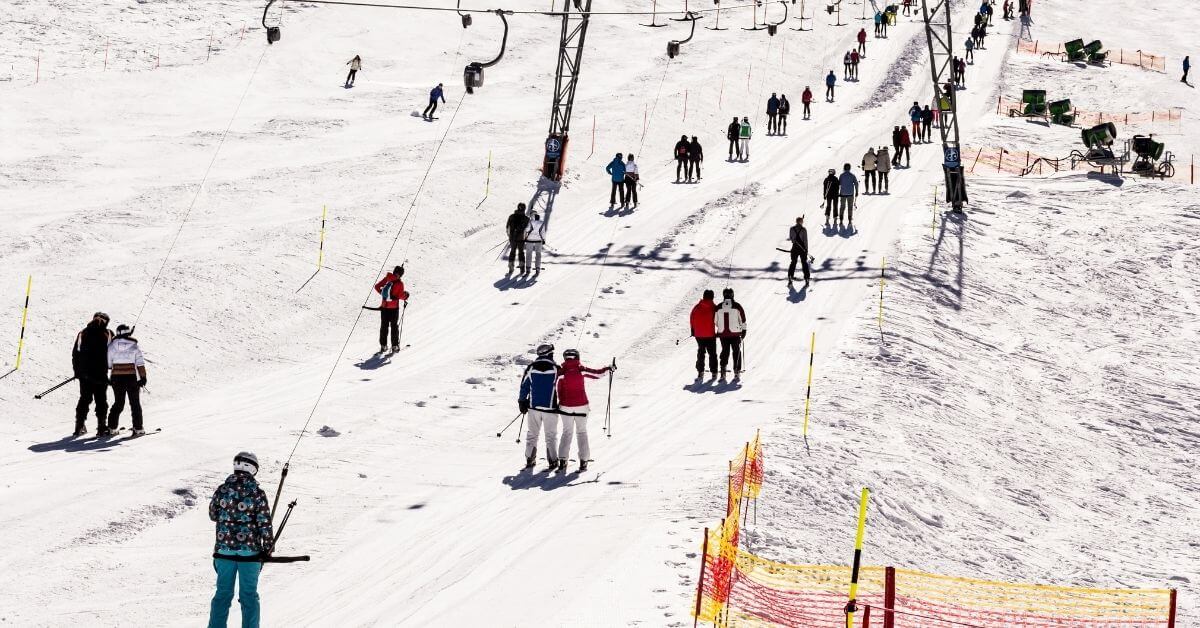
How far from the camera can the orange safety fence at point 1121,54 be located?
60.9 metres

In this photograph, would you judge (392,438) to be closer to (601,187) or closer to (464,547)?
(464,547)

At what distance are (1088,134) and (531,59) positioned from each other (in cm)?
2107

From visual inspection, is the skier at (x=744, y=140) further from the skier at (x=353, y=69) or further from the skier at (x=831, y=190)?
the skier at (x=353, y=69)

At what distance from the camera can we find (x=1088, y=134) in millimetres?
40562

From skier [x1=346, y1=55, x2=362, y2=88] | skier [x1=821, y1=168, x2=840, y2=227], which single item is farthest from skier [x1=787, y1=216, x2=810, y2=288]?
skier [x1=346, y1=55, x2=362, y2=88]

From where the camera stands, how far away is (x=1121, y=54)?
63.6 metres

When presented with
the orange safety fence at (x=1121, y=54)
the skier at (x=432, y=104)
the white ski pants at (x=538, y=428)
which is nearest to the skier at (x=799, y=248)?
the white ski pants at (x=538, y=428)

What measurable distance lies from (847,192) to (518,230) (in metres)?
8.39

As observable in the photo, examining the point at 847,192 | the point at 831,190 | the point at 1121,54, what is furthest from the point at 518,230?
the point at 1121,54

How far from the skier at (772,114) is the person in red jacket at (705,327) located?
21.8 metres

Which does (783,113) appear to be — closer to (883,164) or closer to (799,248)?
(883,164)

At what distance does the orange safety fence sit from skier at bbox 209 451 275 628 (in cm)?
5674

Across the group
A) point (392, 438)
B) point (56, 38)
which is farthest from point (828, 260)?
point (56, 38)

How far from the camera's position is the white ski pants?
15070 mm
